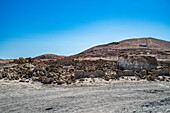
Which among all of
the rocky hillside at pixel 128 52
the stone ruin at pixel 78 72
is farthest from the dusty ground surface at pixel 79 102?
the rocky hillside at pixel 128 52

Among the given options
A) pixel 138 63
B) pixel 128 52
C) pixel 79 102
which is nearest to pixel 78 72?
pixel 79 102

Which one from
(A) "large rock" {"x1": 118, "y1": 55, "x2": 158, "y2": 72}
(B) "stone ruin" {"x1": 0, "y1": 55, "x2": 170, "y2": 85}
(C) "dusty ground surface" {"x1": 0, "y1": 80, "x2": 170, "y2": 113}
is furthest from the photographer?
(A) "large rock" {"x1": 118, "y1": 55, "x2": 158, "y2": 72}

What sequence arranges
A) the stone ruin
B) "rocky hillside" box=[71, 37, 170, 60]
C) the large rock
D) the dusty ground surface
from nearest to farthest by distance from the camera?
the dusty ground surface < the stone ruin < the large rock < "rocky hillside" box=[71, 37, 170, 60]

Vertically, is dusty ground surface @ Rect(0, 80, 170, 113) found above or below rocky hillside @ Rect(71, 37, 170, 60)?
below

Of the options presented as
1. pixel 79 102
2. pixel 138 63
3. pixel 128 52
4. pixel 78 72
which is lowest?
pixel 79 102

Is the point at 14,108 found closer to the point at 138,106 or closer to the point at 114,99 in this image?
the point at 114,99

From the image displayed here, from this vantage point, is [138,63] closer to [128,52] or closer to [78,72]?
[78,72]

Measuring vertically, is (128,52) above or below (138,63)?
above

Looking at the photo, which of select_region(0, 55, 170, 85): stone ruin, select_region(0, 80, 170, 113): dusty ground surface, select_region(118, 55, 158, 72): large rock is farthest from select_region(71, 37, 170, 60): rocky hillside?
select_region(0, 80, 170, 113): dusty ground surface

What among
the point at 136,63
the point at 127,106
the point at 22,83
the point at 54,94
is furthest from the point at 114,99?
the point at 136,63

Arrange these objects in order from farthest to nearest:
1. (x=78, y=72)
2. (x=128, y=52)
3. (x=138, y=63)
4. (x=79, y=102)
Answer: (x=128, y=52) < (x=138, y=63) < (x=78, y=72) < (x=79, y=102)

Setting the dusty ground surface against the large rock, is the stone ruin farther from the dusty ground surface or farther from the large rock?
the dusty ground surface

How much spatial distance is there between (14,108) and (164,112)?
645 cm

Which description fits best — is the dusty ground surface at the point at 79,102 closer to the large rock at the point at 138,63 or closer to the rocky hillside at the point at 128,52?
the large rock at the point at 138,63
